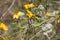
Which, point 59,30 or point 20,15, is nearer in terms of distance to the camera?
point 20,15

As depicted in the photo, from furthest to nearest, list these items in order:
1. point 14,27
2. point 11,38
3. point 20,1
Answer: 1. point 20,1
2. point 14,27
3. point 11,38

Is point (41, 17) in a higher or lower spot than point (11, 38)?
higher

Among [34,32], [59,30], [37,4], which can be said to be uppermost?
[37,4]

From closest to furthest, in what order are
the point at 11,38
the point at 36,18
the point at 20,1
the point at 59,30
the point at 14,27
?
the point at 36,18 → the point at 11,38 → the point at 14,27 → the point at 59,30 → the point at 20,1

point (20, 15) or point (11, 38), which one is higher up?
point (20, 15)

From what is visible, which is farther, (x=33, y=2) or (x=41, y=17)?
(x=33, y=2)

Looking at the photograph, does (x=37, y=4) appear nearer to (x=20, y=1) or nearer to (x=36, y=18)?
(x=36, y=18)

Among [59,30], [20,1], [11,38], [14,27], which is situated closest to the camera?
[11,38]

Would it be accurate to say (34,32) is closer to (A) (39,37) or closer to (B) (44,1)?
(A) (39,37)

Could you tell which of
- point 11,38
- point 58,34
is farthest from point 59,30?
point 11,38

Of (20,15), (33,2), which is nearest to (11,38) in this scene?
(20,15)
